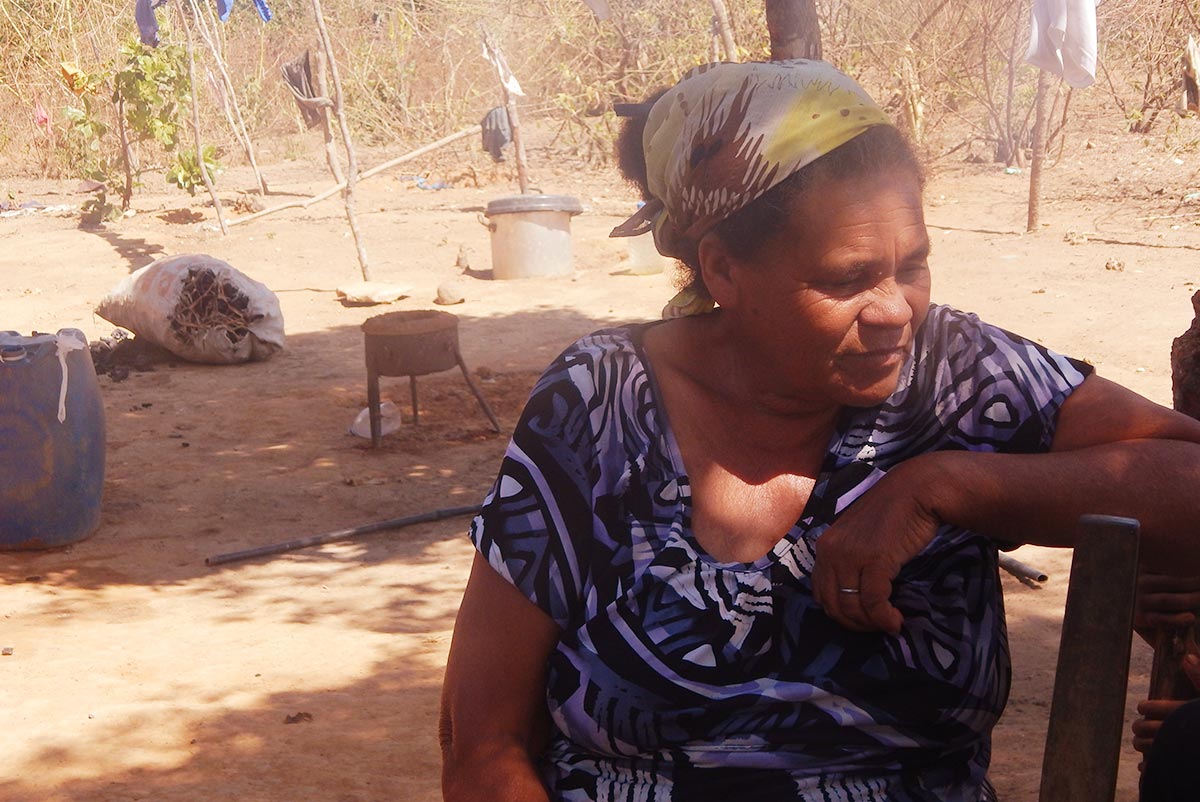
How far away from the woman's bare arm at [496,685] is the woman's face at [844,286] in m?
0.46

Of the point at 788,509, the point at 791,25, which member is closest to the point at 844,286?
the point at 788,509

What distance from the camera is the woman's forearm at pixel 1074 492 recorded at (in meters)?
1.39

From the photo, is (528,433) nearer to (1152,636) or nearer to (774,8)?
(1152,636)

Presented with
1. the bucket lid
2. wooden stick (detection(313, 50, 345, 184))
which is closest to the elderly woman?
the bucket lid

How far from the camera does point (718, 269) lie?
1.60 meters

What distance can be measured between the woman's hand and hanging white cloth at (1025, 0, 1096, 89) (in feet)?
22.8

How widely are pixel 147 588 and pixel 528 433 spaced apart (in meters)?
3.94

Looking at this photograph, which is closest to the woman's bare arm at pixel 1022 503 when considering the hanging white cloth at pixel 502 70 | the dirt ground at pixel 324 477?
the dirt ground at pixel 324 477

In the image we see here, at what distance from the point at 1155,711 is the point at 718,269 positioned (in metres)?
0.81

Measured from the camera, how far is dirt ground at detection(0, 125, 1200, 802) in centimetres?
319

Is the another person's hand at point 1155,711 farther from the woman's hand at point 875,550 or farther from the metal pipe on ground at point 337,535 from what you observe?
the metal pipe on ground at point 337,535

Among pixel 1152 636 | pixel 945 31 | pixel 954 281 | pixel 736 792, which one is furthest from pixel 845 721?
pixel 945 31

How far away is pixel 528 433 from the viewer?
1586mm

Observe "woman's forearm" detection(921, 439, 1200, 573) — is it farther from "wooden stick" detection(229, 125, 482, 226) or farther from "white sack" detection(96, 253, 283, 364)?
"wooden stick" detection(229, 125, 482, 226)
